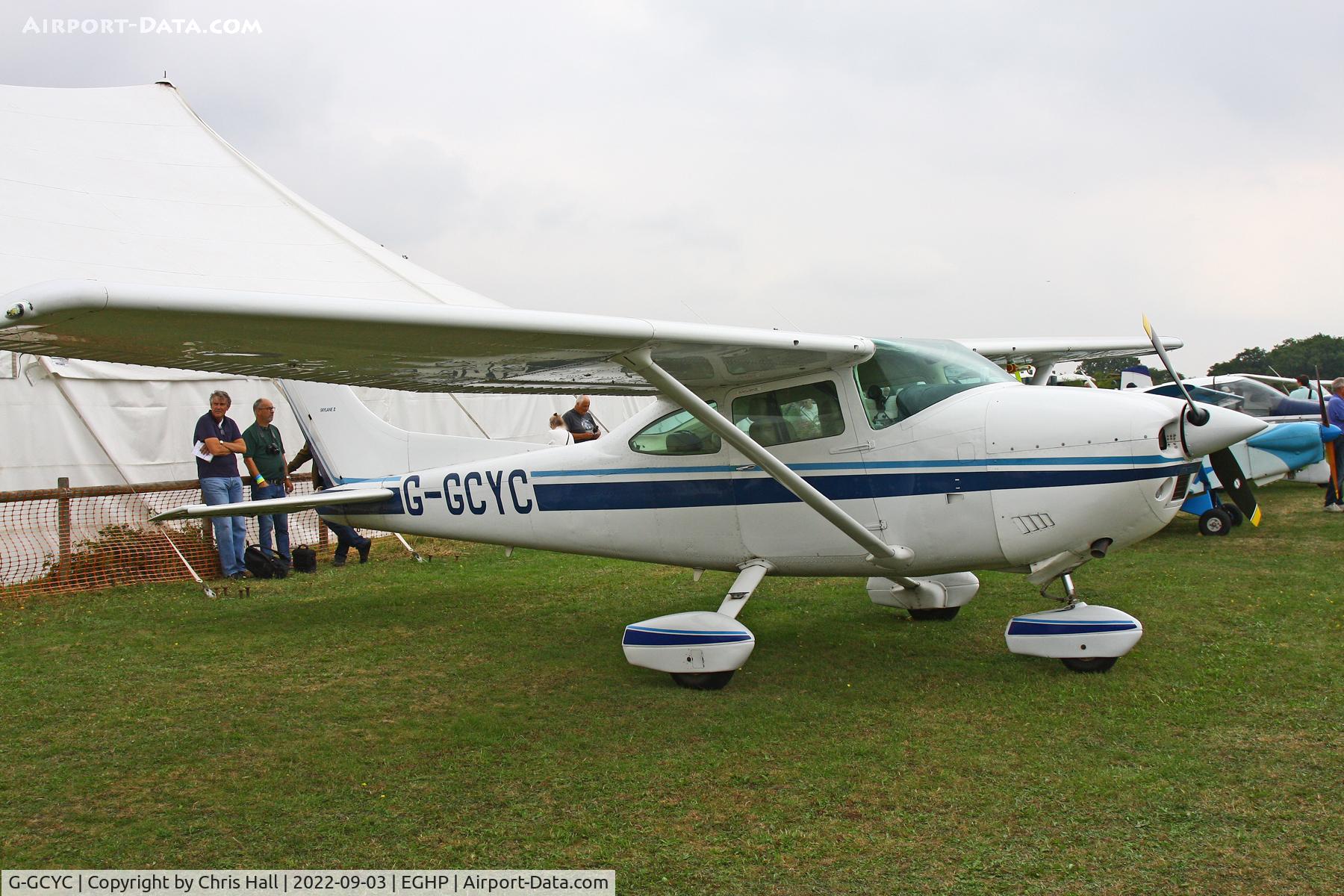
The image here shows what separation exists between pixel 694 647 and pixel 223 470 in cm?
679

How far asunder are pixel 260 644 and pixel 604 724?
3.37m

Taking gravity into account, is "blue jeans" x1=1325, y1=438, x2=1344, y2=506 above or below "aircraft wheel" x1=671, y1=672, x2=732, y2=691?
above

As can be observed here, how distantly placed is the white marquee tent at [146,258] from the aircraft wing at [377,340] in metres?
6.10

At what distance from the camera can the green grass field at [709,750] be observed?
355cm

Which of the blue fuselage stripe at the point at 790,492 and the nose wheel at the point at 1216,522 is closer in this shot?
the blue fuselage stripe at the point at 790,492

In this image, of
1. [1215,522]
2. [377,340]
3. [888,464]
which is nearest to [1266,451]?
[1215,522]

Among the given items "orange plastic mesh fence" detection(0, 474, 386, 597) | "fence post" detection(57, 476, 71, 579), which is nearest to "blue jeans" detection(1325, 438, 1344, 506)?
"orange plastic mesh fence" detection(0, 474, 386, 597)

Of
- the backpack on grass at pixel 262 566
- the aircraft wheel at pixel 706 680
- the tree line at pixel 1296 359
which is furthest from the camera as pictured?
the tree line at pixel 1296 359

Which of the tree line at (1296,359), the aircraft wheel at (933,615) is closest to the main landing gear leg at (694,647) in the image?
the aircraft wheel at (933,615)

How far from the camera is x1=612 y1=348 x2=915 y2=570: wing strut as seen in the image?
5617 millimetres

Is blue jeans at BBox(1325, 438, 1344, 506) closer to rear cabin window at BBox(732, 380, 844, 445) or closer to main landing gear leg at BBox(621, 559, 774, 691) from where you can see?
rear cabin window at BBox(732, 380, 844, 445)

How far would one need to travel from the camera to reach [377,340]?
468 centimetres

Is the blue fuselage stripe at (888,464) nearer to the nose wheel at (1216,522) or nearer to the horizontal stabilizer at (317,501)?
the horizontal stabilizer at (317,501)

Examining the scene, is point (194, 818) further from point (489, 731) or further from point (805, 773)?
point (805, 773)
